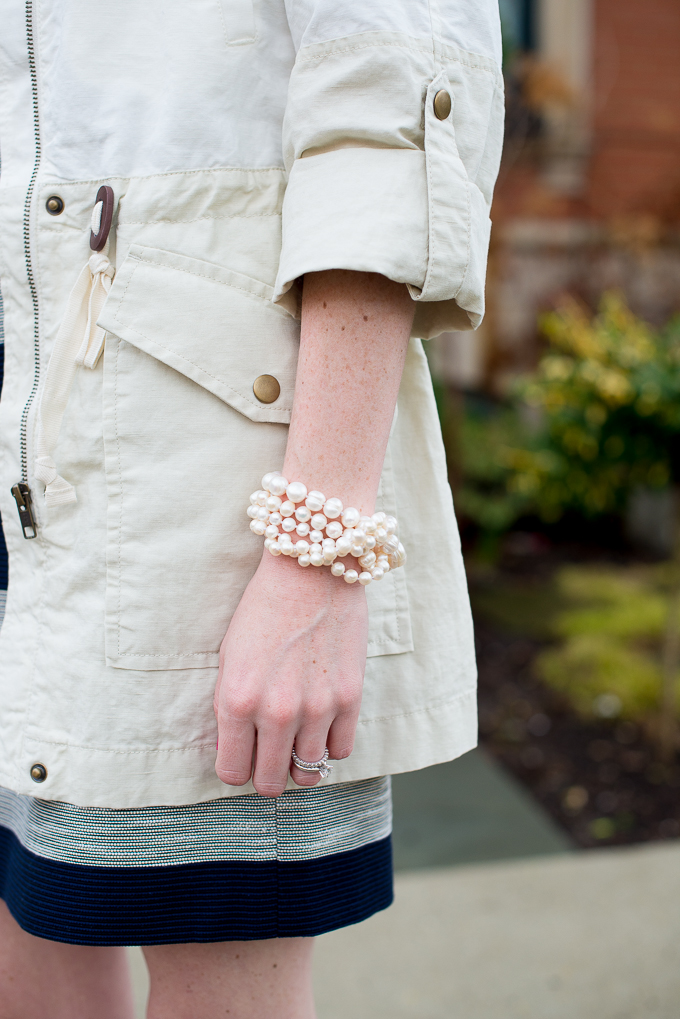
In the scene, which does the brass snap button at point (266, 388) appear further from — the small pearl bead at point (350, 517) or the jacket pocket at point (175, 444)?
the small pearl bead at point (350, 517)

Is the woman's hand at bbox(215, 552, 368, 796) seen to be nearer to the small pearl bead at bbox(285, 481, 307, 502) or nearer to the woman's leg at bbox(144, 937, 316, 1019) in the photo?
the small pearl bead at bbox(285, 481, 307, 502)

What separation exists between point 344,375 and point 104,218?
→ 0.92ft

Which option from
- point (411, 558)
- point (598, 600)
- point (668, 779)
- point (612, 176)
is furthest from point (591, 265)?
point (411, 558)

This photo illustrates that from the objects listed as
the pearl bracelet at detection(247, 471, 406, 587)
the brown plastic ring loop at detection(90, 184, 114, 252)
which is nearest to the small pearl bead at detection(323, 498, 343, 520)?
the pearl bracelet at detection(247, 471, 406, 587)

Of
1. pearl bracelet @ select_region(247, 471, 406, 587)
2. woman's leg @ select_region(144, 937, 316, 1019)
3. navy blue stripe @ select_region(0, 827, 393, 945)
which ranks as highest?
pearl bracelet @ select_region(247, 471, 406, 587)

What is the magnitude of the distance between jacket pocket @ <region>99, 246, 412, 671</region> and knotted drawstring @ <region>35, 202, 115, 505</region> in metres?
0.02

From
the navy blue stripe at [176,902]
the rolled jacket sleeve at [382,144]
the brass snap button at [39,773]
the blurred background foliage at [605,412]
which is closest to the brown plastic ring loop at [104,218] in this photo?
the rolled jacket sleeve at [382,144]

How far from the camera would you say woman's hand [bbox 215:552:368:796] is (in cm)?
81

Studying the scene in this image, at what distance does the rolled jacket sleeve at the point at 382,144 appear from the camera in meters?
0.79

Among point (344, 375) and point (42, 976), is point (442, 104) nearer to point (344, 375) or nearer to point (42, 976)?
point (344, 375)

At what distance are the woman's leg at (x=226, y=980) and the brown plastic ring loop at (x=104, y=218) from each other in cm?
72

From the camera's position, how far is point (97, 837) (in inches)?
34.8

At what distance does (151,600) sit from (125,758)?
0.52ft

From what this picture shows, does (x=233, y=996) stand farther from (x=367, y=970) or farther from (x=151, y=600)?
(x=367, y=970)
